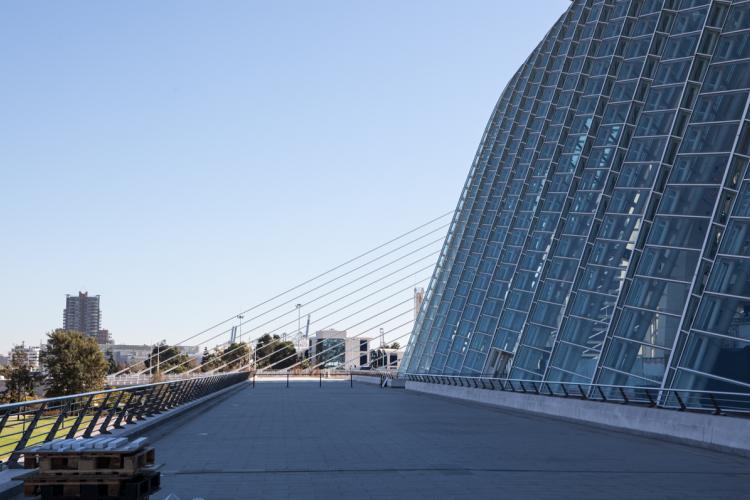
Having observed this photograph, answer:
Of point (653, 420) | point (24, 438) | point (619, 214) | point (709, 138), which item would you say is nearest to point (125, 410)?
point (24, 438)

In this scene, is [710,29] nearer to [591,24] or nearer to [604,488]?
[591,24]

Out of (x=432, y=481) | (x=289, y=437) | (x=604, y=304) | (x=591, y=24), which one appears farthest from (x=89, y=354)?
(x=432, y=481)

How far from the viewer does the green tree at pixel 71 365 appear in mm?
98250

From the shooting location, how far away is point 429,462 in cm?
1789

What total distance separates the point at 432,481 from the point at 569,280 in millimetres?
27415

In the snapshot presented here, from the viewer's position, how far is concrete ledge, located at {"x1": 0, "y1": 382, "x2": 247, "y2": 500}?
13.1 m

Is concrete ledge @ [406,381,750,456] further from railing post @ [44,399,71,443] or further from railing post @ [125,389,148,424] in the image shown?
railing post @ [44,399,71,443]

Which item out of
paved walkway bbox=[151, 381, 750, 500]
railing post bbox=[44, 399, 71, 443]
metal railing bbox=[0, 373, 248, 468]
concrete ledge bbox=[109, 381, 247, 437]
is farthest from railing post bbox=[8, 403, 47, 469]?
concrete ledge bbox=[109, 381, 247, 437]

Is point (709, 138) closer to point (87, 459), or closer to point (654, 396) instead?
point (654, 396)

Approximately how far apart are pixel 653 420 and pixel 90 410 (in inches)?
535

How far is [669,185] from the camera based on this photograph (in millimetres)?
31828

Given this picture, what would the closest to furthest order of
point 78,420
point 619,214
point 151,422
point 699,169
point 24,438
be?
point 24,438 → point 78,420 → point 151,422 → point 699,169 → point 619,214

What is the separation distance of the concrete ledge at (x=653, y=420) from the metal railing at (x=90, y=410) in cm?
1253

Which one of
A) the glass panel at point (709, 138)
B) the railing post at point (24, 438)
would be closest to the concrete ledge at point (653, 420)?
the glass panel at point (709, 138)
